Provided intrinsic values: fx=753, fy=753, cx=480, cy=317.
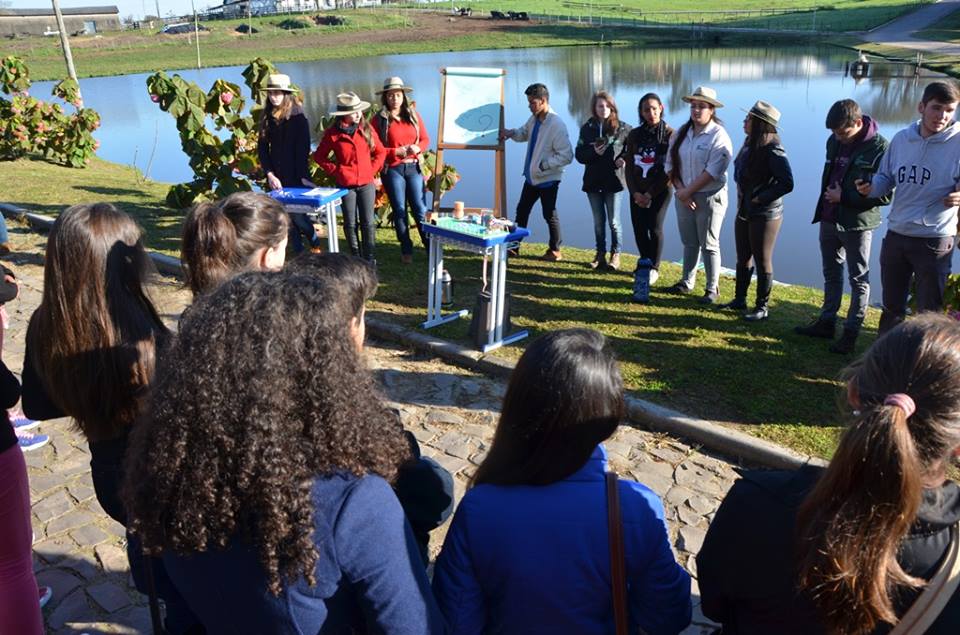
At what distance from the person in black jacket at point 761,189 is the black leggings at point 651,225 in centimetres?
94

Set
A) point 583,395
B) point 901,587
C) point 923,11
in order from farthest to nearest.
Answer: point 923,11 < point 583,395 < point 901,587

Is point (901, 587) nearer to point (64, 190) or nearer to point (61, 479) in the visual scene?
point (61, 479)

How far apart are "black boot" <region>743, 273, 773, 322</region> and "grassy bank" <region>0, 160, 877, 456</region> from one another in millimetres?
92

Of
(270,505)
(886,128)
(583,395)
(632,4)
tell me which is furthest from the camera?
(632,4)

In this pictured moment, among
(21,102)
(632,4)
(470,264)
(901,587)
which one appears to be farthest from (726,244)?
(632,4)

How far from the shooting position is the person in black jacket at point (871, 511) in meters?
1.44

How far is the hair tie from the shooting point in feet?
4.78

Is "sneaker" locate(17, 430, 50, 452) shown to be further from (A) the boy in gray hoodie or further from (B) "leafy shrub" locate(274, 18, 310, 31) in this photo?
(B) "leafy shrub" locate(274, 18, 310, 31)

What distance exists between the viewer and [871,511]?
1439 mm

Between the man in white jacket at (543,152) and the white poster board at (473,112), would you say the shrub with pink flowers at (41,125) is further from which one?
the man in white jacket at (543,152)

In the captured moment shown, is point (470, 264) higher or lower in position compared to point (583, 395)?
lower

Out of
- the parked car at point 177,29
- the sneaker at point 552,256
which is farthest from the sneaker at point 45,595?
the parked car at point 177,29

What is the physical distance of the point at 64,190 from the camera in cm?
1176

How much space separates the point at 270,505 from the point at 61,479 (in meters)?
3.44
